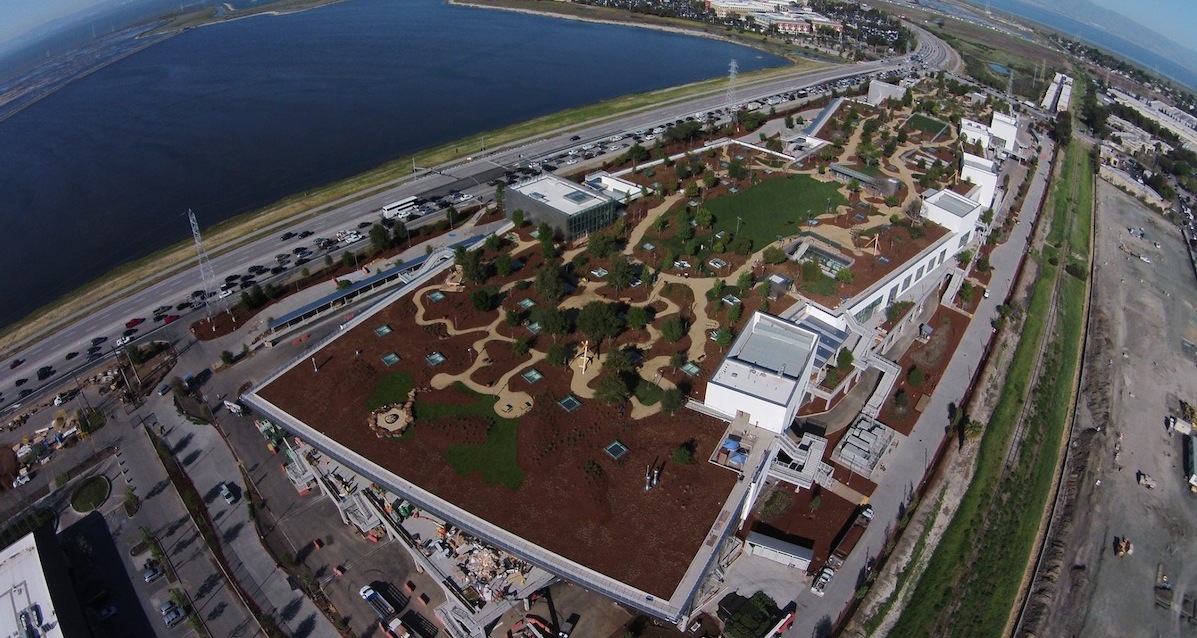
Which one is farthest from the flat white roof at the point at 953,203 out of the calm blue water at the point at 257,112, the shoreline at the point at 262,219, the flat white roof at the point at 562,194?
the calm blue water at the point at 257,112

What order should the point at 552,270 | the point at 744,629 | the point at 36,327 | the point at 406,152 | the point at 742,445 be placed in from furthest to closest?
the point at 406,152
the point at 36,327
the point at 552,270
the point at 742,445
the point at 744,629

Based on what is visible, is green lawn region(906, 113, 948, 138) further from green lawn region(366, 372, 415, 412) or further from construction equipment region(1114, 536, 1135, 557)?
green lawn region(366, 372, 415, 412)

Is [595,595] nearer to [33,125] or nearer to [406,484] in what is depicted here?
[406,484]

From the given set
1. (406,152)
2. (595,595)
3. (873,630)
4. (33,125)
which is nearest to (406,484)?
(595,595)

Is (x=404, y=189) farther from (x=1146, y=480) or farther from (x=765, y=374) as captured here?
(x=1146, y=480)

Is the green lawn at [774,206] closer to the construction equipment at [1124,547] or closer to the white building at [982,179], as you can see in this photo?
the white building at [982,179]
